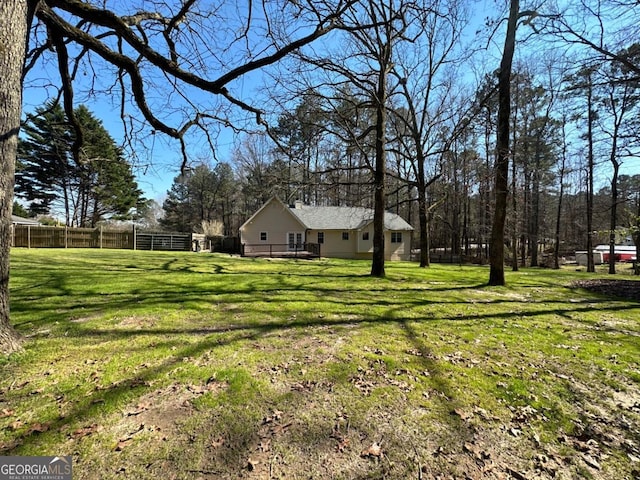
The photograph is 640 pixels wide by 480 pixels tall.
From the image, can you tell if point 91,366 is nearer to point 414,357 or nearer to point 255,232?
point 414,357

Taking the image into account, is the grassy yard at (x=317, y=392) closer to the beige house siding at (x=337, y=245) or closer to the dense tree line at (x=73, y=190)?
the beige house siding at (x=337, y=245)

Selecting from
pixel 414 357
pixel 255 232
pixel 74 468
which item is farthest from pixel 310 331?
pixel 255 232

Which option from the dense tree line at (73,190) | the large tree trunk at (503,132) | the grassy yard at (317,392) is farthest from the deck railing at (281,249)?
the grassy yard at (317,392)

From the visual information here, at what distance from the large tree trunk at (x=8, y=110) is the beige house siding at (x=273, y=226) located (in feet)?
67.1

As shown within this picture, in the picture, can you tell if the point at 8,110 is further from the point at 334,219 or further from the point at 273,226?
the point at 334,219

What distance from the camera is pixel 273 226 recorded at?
2406cm

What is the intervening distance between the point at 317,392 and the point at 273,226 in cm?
2173

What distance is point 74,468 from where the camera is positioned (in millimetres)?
1890

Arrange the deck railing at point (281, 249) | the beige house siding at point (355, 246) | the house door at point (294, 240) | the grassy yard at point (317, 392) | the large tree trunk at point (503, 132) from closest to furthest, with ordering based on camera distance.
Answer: the grassy yard at point (317, 392)
the large tree trunk at point (503, 132)
the deck railing at point (281, 249)
the house door at point (294, 240)
the beige house siding at point (355, 246)

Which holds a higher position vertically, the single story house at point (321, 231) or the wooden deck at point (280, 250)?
the single story house at point (321, 231)

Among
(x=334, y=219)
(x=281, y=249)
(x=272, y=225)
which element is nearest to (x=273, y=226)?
(x=272, y=225)

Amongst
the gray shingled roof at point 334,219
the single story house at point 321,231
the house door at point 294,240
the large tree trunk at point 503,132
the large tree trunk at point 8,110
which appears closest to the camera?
the large tree trunk at point 8,110

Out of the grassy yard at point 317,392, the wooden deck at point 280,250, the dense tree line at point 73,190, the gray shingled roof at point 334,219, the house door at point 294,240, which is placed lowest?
the grassy yard at point 317,392

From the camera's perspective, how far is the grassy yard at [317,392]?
2062 millimetres
